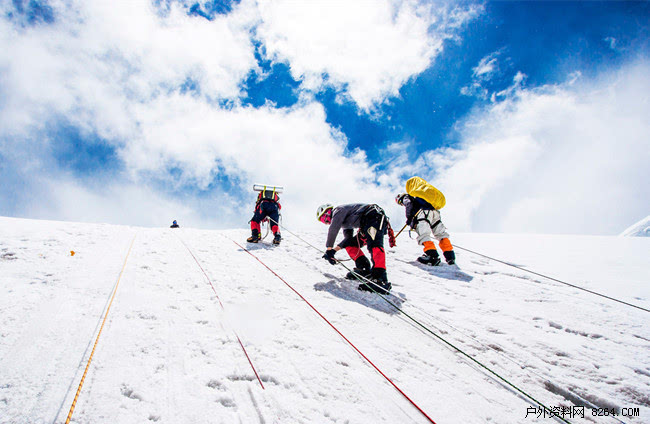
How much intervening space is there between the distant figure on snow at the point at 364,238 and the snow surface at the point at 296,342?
43 centimetres

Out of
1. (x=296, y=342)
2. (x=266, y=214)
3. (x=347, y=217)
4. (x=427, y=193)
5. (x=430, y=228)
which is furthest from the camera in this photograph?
(x=266, y=214)

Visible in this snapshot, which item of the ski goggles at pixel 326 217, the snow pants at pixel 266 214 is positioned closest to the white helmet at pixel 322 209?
the ski goggles at pixel 326 217

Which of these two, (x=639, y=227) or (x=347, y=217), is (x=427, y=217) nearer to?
(x=347, y=217)

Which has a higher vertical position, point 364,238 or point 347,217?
point 347,217

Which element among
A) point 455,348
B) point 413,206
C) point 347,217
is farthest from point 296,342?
point 413,206

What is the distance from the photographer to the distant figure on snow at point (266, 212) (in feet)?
26.0

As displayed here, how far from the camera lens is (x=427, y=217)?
6406mm

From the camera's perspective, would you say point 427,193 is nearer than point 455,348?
No

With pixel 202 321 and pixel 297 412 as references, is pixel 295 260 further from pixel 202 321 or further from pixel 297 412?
pixel 297 412

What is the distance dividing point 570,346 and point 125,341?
178 inches

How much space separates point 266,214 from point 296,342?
19.0 feet

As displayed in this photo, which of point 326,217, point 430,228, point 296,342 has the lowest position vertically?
point 296,342

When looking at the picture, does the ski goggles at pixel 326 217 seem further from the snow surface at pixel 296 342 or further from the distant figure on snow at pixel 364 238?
the snow surface at pixel 296 342

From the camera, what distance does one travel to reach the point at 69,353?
7.41 ft
